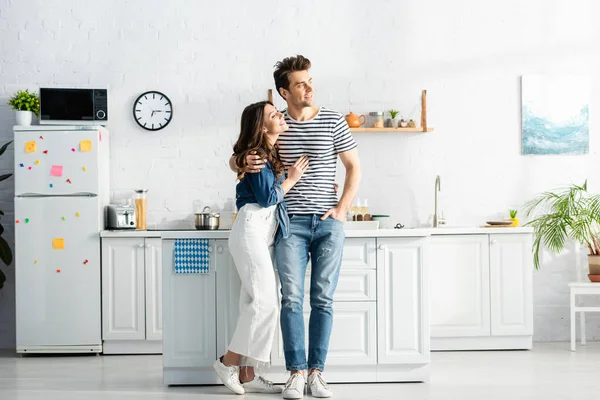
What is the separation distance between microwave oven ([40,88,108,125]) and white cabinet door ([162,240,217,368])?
6.49 ft

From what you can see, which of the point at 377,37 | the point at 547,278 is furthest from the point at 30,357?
the point at 547,278

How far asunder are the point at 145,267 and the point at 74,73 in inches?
61.9

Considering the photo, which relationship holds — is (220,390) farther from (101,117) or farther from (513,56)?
(513,56)

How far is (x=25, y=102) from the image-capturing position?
18.3 feet

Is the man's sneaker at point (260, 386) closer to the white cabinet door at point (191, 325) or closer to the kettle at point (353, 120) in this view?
the white cabinet door at point (191, 325)

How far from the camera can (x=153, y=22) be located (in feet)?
19.3

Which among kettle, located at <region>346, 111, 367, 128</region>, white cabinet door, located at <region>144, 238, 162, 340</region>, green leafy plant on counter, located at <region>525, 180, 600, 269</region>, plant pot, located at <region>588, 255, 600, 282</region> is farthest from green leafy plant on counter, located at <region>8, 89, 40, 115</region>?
plant pot, located at <region>588, 255, 600, 282</region>

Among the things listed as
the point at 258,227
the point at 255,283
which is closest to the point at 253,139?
the point at 258,227

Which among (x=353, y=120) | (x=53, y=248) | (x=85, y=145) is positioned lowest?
(x=53, y=248)

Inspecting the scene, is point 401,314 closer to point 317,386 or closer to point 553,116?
point 317,386

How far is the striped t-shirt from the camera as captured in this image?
384 cm

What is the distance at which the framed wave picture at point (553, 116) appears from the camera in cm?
595

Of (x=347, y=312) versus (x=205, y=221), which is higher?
(x=205, y=221)

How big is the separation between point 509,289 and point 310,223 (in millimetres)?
2142
